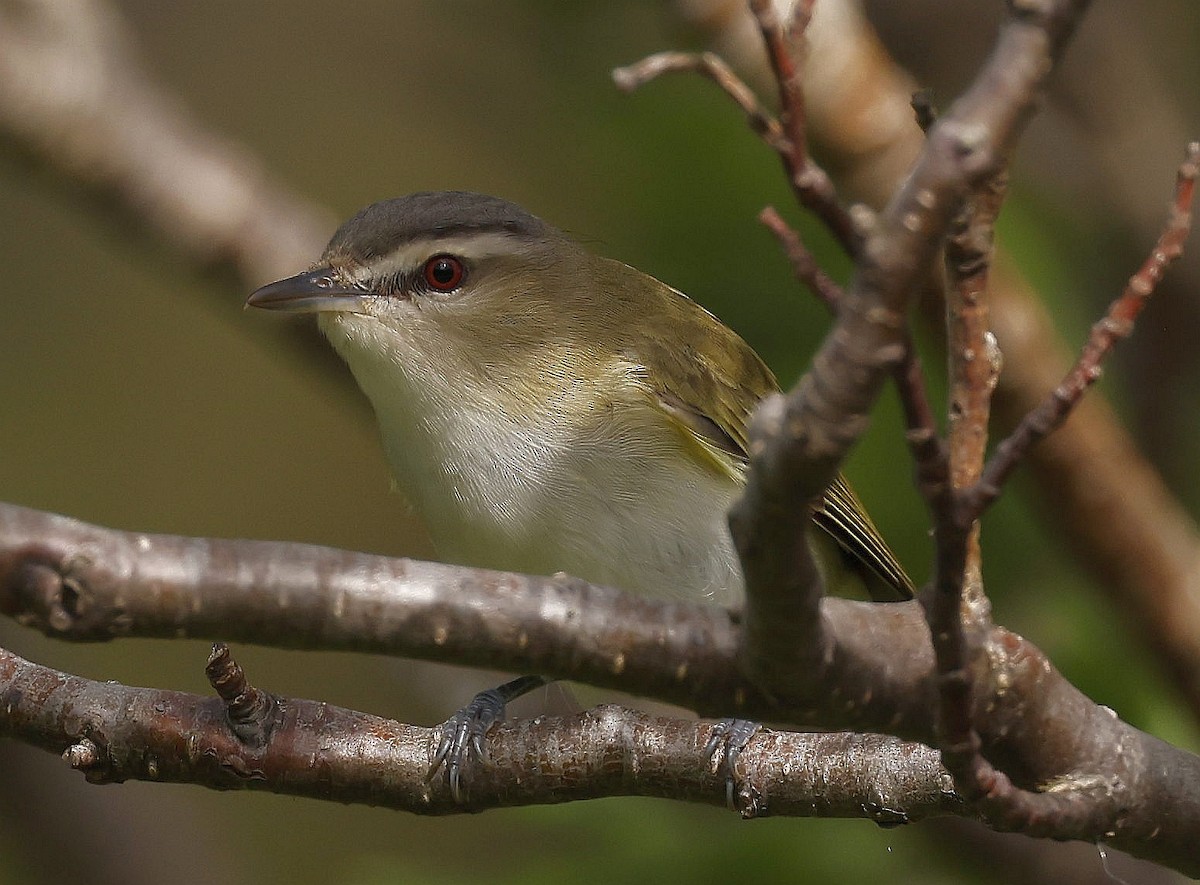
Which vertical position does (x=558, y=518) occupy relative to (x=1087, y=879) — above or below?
above

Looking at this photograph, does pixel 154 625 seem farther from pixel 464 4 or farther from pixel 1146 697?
pixel 464 4

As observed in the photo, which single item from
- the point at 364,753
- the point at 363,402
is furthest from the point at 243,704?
the point at 363,402

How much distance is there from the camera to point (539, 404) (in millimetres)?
2902

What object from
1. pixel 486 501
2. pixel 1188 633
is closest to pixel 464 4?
pixel 486 501

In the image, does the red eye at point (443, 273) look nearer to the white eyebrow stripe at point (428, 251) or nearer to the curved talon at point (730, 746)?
the white eyebrow stripe at point (428, 251)

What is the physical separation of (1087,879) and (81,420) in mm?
5601

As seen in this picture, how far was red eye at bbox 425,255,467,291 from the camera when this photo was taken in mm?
3127

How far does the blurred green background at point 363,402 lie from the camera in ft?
11.1

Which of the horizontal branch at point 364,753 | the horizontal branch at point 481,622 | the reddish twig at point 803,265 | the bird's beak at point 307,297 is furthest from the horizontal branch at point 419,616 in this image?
the bird's beak at point 307,297

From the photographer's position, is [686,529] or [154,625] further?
[686,529]

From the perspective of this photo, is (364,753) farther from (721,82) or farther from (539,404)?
(721,82)

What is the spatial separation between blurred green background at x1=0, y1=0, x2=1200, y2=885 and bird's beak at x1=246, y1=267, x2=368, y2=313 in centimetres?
106

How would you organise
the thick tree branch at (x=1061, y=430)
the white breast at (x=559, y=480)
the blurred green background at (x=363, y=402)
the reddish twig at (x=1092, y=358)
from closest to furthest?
the reddish twig at (x=1092, y=358) < the white breast at (x=559, y=480) < the thick tree branch at (x=1061, y=430) < the blurred green background at (x=363, y=402)

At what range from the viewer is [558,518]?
2.78m
